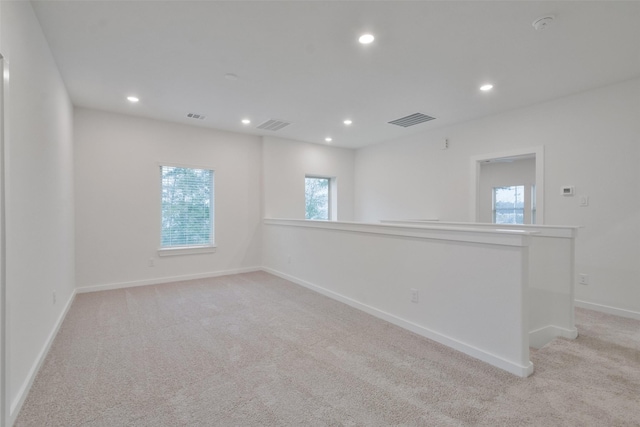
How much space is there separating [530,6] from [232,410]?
3308 mm

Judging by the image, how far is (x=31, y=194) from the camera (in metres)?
2.12

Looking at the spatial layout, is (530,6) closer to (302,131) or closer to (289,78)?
(289,78)

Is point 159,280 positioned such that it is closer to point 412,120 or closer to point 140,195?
point 140,195

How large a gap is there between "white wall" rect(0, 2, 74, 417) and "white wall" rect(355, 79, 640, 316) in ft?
14.9

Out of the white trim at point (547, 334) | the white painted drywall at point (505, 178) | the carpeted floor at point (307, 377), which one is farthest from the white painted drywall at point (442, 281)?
the white painted drywall at point (505, 178)

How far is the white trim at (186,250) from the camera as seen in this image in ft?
15.8

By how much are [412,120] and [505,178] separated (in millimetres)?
3967

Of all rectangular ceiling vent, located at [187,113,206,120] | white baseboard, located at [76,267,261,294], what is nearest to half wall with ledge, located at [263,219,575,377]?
white baseboard, located at [76,267,261,294]

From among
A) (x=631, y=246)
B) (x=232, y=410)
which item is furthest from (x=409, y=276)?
(x=631, y=246)

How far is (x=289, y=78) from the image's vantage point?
10.8 ft

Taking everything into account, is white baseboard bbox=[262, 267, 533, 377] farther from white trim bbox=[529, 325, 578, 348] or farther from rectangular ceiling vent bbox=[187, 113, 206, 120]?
rectangular ceiling vent bbox=[187, 113, 206, 120]

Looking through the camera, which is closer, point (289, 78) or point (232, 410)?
point (232, 410)

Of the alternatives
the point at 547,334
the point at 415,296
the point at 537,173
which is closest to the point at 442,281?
the point at 415,296

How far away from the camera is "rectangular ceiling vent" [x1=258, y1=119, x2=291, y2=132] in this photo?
490 centimetres
